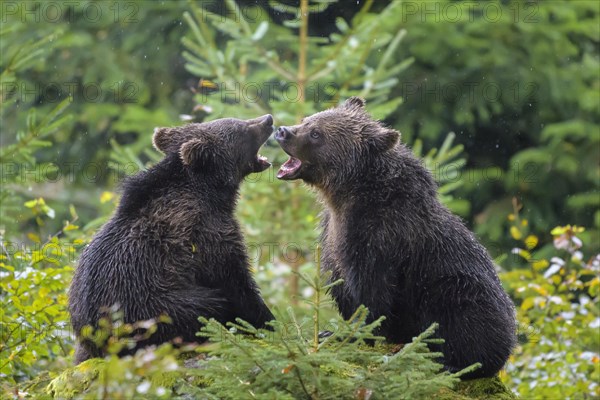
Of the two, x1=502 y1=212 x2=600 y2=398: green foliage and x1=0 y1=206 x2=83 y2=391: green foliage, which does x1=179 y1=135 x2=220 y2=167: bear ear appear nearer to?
x1=0 y1=206 x2=83 y2=391: green foliage

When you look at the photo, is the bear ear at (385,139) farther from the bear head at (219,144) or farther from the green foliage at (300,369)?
the green foliage at (300,369)

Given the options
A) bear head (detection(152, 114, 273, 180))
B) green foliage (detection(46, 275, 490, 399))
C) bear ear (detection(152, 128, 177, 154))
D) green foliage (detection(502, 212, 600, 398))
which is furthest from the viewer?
green foliage (detection(502, 212, 600, 398))

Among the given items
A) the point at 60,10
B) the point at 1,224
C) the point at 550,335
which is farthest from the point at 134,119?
the point at 550,335

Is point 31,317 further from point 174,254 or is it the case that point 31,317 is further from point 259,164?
point 259,164

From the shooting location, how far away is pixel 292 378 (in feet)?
12.8

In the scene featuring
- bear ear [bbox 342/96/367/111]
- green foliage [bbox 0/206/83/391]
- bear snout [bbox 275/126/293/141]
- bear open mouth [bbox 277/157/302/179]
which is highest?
bear ear [bbox 342/96/367/111]

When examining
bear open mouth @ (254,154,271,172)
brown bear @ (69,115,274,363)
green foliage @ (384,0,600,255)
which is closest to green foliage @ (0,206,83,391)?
brown bear @ (69,115,274,363)

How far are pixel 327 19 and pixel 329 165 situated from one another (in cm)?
788

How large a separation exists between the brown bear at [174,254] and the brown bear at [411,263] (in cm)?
62

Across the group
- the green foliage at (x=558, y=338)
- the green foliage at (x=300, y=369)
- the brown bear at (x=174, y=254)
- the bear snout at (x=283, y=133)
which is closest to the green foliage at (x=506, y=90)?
the green foliage at (x=558, y=338)

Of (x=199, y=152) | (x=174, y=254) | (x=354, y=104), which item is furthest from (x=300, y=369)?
(x=354, y=104)

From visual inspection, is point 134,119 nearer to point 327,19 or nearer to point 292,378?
point 327,19

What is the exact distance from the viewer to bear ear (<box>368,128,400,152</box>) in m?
5.59

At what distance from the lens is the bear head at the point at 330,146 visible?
18.8 feet
